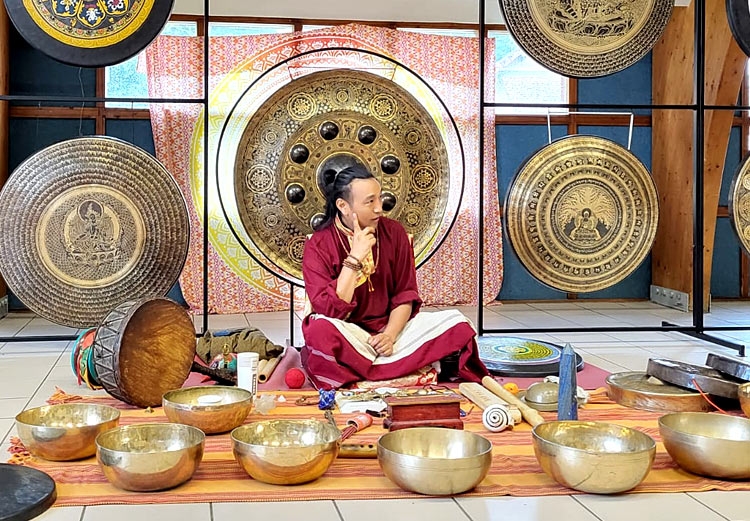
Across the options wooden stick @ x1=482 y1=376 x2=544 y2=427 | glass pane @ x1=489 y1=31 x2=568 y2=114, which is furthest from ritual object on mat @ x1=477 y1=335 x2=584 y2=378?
glass pane @ x1=489 y1=31 x2=568 y2=114

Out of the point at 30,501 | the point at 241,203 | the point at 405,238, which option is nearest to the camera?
the point at 30,501

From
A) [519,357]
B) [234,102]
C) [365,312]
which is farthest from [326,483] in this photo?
[234,102]

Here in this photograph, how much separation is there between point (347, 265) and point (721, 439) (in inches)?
59.0

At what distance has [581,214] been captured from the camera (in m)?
4.16

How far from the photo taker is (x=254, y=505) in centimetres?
192

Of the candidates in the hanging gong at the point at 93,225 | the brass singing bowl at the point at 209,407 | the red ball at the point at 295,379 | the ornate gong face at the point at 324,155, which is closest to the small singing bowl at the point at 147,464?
the brass singing bowl at the point at 209,407

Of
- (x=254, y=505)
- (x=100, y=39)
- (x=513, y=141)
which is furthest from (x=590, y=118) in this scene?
(x=254, y=505)

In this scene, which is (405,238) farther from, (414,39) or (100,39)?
(414,39)

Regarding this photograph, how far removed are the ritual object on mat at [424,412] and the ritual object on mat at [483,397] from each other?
26 centimetres

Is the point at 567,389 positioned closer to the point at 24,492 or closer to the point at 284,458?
the point at 284,458

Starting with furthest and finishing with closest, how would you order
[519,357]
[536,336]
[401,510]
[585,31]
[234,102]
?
[234,102], [536,336], [585,31], [519,357], [401,510]

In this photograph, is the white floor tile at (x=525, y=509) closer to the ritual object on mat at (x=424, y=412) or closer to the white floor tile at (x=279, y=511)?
the white floor tile at (x=279, y=511)

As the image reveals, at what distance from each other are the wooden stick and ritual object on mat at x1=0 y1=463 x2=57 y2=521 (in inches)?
51.9

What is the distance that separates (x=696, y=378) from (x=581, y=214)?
1.58 metres
